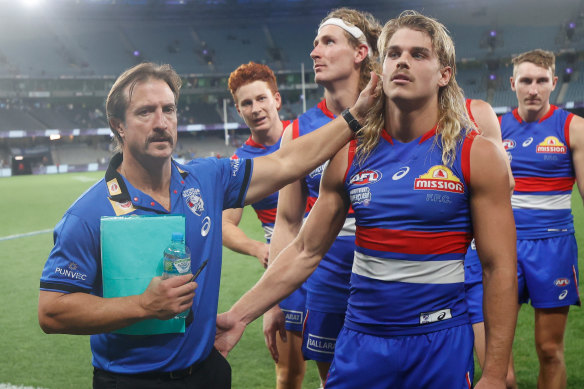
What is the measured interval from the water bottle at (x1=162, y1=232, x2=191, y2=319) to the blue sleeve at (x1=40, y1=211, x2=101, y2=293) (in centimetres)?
34

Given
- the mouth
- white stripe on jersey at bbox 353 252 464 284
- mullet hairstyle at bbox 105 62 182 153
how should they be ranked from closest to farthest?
white stripe on jersey at bbox 353 252 464 284 < the mouth < mullet hairstyle at bbox 105 62 182 153

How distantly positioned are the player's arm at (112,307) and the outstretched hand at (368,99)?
1170mm

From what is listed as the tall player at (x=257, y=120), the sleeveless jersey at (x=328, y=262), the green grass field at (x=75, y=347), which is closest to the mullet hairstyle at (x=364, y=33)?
the sleeveless jersey at (x=328, y=262)

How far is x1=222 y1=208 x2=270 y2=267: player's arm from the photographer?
4.33 metres

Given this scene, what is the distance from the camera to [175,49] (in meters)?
57.0

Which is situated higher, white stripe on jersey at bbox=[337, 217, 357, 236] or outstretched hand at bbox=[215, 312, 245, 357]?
white stripe on jersey at bbox=[337, 217, 357, 236]

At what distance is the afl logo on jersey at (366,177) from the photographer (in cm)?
265

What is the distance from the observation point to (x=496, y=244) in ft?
8.10

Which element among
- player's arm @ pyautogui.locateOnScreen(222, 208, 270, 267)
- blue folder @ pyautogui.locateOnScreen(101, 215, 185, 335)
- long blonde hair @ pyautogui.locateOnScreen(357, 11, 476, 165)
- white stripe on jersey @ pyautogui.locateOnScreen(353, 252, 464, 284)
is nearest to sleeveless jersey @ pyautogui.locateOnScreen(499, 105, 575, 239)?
player's arm @ pyautogui.locateOnScreen(222, 208, 270, 267)

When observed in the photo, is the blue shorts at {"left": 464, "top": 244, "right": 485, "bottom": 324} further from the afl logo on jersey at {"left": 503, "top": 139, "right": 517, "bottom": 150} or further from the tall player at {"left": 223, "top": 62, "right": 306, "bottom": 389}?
the tall player at {"left": 223, "top": 62, "right": 306, "bottom": 389}

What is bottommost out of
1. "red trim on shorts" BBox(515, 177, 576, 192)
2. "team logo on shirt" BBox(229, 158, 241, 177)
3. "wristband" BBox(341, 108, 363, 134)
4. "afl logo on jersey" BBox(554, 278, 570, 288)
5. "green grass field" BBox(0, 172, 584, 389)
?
"green grass field" BBox(0, 172, 584, 389)

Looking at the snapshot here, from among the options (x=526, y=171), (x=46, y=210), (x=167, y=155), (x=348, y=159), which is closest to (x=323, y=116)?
(x=348, y=159)

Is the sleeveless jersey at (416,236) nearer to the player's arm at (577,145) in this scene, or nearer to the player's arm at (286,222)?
the player's arm at (286,222)

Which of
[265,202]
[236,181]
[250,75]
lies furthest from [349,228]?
[250,75]
